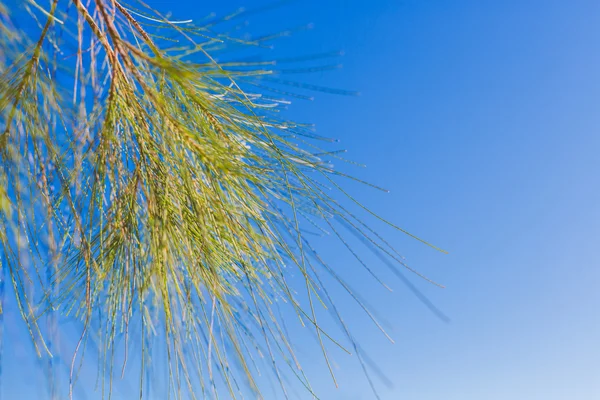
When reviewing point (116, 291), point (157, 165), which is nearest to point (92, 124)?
point (157, 165)

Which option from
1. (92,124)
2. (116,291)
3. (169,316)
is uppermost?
(92,124)

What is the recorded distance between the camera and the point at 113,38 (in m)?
0.82

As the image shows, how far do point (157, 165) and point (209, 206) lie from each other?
11 cm

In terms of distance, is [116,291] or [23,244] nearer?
[23,244]

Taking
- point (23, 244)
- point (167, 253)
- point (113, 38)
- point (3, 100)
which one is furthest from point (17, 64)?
point (167, 253)

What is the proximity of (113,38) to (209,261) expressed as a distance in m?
0.38

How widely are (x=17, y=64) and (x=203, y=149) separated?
32cm

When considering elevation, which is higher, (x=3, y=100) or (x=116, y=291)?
(x=3, y=100)

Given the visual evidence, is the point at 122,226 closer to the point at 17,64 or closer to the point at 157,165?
the point at 157,165

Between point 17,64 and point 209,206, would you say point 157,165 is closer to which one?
point 209,206

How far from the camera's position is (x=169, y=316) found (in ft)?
2.91

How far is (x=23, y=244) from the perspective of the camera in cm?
81

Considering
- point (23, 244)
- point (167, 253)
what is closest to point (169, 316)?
point (167, 253)

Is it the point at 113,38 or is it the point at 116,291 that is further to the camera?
the point at 116,291
